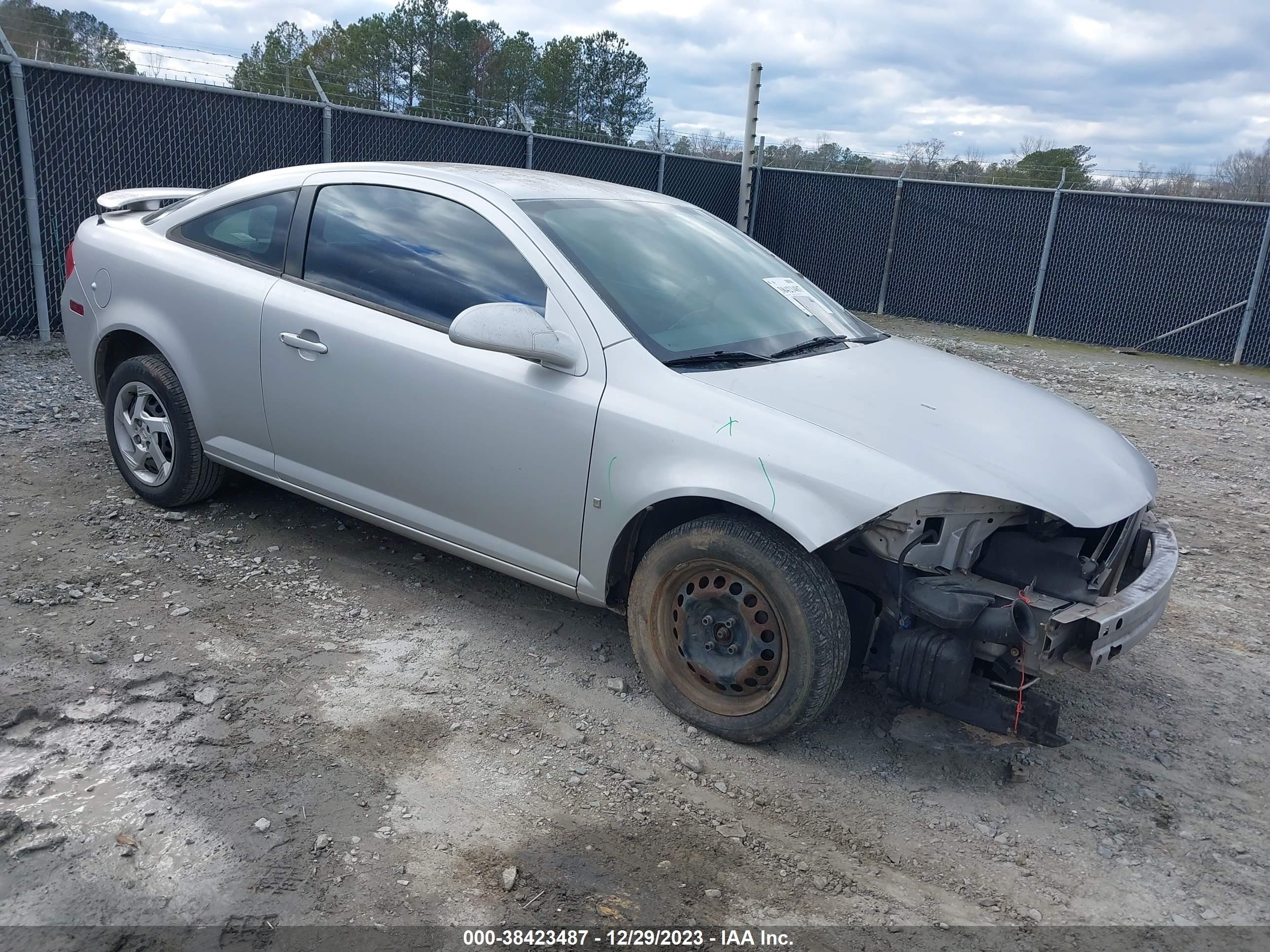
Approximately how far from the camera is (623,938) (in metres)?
2.49

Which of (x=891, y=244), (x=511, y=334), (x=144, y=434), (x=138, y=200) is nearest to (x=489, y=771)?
(x=511, y=334)

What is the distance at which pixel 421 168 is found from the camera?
4180 millimetres

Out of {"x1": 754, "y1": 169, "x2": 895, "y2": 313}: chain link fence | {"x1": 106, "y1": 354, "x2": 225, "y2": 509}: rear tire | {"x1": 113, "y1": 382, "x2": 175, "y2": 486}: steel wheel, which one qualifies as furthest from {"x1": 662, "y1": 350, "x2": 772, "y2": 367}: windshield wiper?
{"x1": 754, "y1": 169, "x2": 895, "y2": 313}: chain link fence

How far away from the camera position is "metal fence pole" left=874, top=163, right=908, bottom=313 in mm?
14953

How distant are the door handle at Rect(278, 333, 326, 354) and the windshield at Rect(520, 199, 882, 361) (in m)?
1.00

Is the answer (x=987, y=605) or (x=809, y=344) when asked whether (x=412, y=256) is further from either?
(x=987, y=605)

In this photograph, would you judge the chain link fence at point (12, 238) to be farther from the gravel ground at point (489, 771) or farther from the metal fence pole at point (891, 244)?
the metal fence pole at point (891, 244)

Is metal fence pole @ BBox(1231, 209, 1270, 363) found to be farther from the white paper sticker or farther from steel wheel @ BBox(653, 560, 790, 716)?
steel wheel @ BBox(653, 560, 790, 716)

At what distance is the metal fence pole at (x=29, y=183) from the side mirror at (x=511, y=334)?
6798mm

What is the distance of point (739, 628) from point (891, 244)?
1321 centimetres

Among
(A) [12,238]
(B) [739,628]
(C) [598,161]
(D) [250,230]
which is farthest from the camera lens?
(C) [598,161]

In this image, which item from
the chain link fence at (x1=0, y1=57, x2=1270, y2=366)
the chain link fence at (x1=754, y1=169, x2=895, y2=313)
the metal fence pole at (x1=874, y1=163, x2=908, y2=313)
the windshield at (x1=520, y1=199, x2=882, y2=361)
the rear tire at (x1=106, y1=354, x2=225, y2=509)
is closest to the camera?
the windshield at (x1=520, y1=199, x2=882, y2=361)

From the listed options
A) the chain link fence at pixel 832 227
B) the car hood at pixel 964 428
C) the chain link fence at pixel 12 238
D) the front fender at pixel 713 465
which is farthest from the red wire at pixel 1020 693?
the chain link fence at pixel 832 227

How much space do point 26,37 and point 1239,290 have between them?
14314 mm
